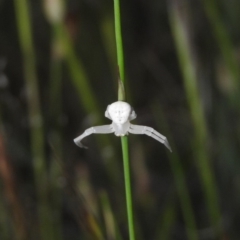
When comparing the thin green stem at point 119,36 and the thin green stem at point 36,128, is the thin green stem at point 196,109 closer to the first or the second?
the thin green stem at point 36,128

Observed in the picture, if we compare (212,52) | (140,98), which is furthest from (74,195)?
(140,98)

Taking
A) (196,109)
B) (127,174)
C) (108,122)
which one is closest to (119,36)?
(127,174)

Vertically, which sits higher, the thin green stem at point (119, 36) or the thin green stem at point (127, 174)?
the thin green stem at point (119, 36)

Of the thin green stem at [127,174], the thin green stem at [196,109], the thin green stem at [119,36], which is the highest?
the thin green stem at [196,109]

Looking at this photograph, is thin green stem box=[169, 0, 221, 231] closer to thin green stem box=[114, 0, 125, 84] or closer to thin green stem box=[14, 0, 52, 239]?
thin green stem box=[14, 0, 52, 239]

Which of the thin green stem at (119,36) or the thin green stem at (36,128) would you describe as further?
the thin green stem at (36,128)

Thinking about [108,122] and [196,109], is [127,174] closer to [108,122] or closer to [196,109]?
[196,109]

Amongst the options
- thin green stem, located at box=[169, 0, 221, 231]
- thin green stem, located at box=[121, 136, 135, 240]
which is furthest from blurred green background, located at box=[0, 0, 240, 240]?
thin green stem, located at box=[121, 136, 135, 240]

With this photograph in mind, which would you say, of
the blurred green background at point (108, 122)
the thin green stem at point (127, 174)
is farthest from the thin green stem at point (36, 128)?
the thin green stem at point (127, 174)
